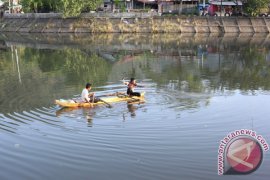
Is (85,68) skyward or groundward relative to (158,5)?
groundward

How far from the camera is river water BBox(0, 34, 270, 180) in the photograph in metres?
13.5

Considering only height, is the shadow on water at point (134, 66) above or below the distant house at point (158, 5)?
below

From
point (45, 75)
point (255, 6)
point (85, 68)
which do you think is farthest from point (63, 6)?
point (45, 75)

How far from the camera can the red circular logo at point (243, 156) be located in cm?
1266

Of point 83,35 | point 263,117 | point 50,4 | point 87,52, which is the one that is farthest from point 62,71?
point 50,4

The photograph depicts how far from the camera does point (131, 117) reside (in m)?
19.5

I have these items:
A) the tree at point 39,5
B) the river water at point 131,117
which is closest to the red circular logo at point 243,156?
the river water at point 131,117

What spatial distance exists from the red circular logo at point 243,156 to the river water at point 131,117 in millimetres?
270

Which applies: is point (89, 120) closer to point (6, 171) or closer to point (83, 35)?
point (6, 171)

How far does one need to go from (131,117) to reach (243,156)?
7.44 meters

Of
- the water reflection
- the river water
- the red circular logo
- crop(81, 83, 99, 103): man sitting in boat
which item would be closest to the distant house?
the water reflection

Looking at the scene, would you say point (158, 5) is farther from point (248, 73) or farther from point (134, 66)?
point (248, 73)

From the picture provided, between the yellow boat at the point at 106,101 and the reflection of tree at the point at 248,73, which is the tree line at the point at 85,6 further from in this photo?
the yellow boat at the point at 106,101

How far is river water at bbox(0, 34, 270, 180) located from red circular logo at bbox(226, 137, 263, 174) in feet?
0.88
